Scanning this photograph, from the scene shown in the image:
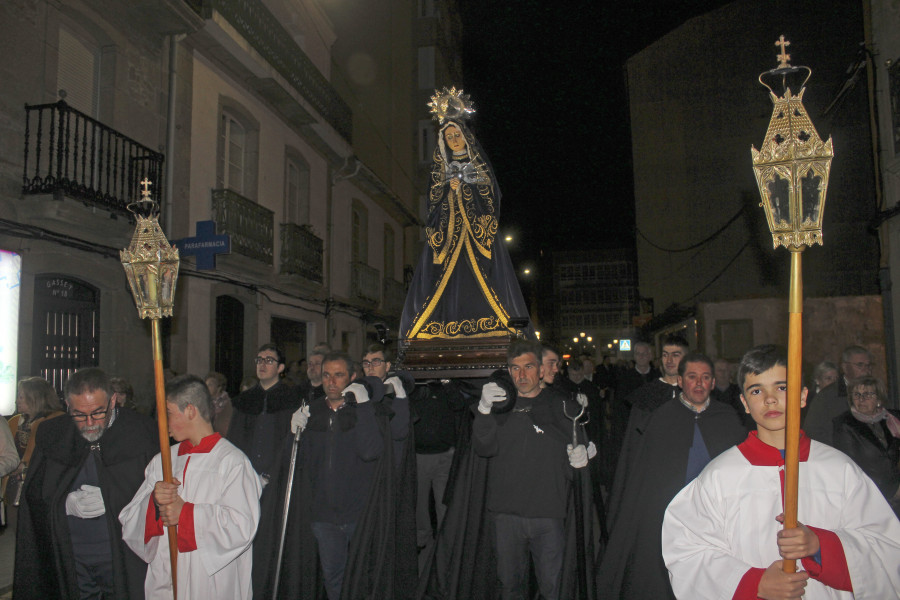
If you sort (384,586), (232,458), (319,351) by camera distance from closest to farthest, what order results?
(232,458), (384,586), (319,351)

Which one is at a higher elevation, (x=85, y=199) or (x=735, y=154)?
(x=735, y=154)

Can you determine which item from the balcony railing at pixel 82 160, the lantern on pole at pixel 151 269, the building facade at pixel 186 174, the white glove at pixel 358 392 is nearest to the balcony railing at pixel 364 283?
the building facade at pixel 186 174

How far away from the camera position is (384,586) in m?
4.17

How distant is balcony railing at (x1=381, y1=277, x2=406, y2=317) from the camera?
1928 centimetres

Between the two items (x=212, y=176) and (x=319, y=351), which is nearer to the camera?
(x=319, y=351)

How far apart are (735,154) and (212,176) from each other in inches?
546

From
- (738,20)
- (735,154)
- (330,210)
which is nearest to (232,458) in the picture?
(330,210)

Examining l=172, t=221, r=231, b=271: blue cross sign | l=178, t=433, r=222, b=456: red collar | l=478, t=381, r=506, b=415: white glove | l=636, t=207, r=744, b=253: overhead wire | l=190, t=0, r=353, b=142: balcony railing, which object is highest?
l=190, t=0, r=353, b=142: balcony railing

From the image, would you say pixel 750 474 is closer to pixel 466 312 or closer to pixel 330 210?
pixel 466 312

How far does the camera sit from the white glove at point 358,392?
4055mm

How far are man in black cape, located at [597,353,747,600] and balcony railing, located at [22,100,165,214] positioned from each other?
6.88 metres

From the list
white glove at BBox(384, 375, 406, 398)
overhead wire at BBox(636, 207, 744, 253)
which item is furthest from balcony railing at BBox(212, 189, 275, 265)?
overhead wire at BBox(636, 207, 744, 253)

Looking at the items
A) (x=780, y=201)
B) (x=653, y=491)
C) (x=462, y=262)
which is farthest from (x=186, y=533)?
(x=462, y=262)

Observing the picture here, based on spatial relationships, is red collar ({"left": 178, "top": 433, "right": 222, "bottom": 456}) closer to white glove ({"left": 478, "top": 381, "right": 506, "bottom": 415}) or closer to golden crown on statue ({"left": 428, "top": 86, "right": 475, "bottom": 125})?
white glove ({"left": 478, "top": 381, "right": 506, "bottom": 415})
